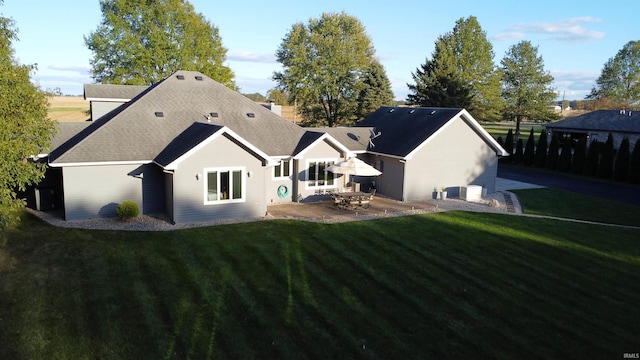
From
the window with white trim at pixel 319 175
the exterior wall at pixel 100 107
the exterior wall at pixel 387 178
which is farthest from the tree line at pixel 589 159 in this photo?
the exterior wall at pixel 100 107

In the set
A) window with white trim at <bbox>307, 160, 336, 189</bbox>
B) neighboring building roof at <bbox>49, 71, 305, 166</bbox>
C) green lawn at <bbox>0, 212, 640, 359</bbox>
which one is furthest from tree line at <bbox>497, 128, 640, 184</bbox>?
neighboring building roof at <bbox>49, 71, 305, 166</bbox>

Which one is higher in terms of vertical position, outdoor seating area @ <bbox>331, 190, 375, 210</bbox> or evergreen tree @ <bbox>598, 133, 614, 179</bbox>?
evergreen tree @ <bbox>598, 133, 614, 179</bbox>

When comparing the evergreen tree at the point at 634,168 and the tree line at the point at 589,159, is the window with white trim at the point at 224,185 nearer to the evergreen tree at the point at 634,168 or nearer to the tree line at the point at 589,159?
the tree line at the point at 589,159

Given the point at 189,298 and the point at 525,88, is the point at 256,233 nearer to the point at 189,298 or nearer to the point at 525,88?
the point at 189,298

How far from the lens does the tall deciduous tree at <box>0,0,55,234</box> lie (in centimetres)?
1404

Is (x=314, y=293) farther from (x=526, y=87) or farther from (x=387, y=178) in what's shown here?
(x=526, y=87)

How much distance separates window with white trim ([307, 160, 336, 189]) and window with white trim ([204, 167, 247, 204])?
487 cm

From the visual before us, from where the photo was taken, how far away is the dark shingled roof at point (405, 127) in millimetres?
26169

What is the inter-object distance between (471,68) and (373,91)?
1363cm

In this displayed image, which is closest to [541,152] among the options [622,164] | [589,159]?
[589,159]

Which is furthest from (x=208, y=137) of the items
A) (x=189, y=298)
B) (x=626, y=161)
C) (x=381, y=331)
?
(x=626, y=161)

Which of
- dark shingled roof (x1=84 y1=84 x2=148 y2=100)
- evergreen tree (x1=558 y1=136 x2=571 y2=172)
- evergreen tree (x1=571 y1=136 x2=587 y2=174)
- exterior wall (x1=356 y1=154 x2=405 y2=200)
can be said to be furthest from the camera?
evergreen tree (x1=558 y1=136 x2=571 y2=172)

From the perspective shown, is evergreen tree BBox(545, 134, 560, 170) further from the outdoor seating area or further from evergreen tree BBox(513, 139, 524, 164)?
the outdoor seating area

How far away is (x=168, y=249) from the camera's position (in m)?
16.5
